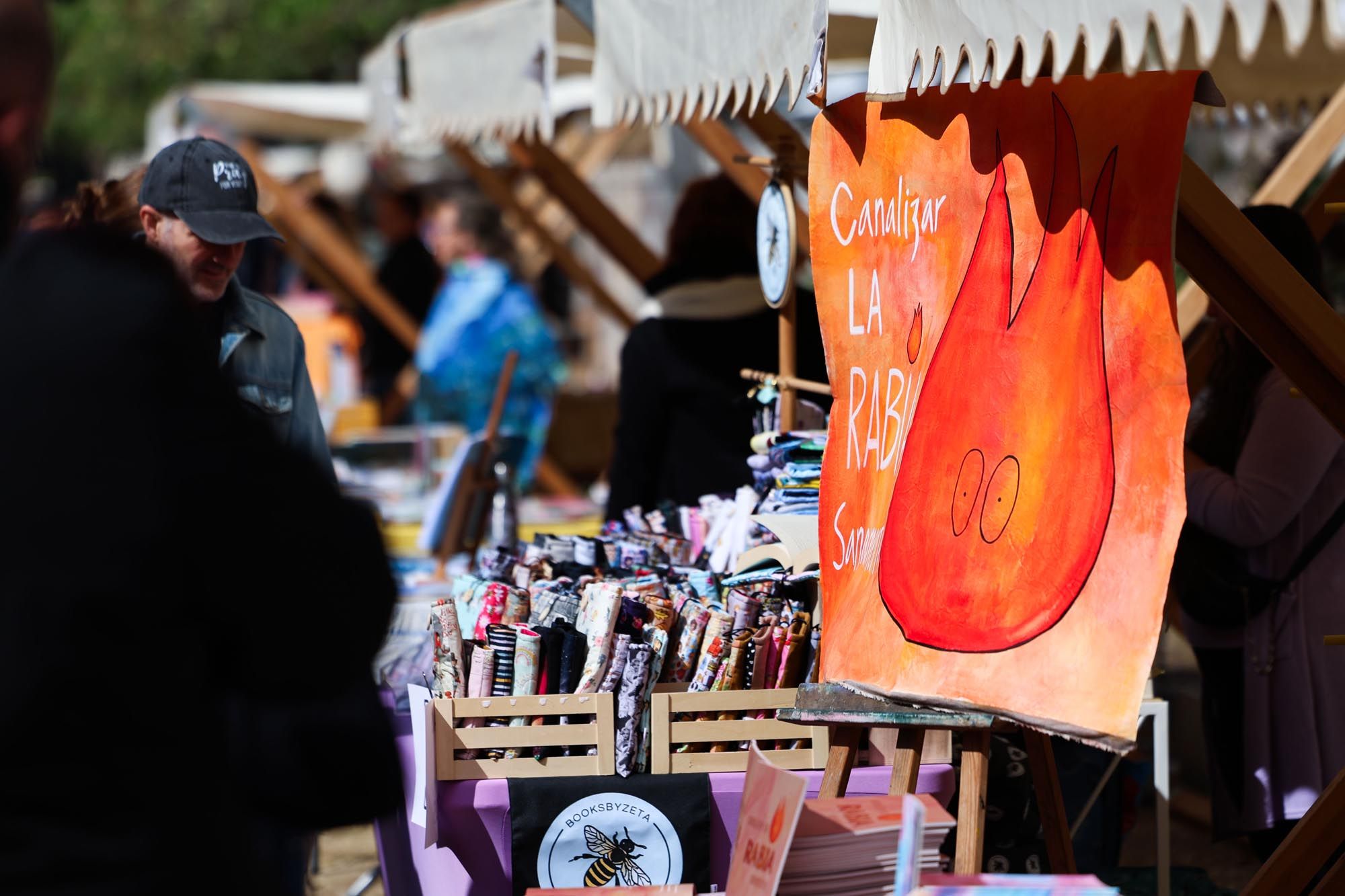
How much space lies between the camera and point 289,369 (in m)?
3.19

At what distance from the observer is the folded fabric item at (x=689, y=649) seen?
306 cm

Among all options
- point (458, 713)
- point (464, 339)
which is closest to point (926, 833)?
point (458, 713)

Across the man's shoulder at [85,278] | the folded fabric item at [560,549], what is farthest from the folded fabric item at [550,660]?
the man's shoulder at [85,278]

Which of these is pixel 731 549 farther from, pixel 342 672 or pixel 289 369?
pixel 342 672

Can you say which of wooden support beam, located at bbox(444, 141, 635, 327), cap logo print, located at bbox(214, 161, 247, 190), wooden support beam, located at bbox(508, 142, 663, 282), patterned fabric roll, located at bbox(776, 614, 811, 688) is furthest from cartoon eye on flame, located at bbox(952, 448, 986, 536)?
wooden support beam, located at bbox(444, 141, 635, 327)

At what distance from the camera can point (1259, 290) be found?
96.3 inches

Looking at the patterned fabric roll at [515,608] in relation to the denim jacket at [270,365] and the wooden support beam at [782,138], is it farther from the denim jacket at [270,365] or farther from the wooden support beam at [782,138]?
the wooden support beam at [782,138]

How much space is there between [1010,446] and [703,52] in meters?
1.32

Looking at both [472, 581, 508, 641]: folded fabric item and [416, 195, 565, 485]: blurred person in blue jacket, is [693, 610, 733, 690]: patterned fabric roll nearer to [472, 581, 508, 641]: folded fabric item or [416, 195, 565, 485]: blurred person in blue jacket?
[472, 581, 508, 641]: folded fabric item

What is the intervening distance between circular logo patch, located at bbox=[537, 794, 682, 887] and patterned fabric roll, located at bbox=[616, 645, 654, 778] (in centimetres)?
7

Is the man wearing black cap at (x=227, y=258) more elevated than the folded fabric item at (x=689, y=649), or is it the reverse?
the man wearing black cap at (x=227, y=258)

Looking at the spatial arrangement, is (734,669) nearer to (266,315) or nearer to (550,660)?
(550,660)

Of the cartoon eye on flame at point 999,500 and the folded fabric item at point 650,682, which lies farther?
the folded fabric item at point 650,682

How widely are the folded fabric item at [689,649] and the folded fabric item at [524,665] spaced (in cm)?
29
